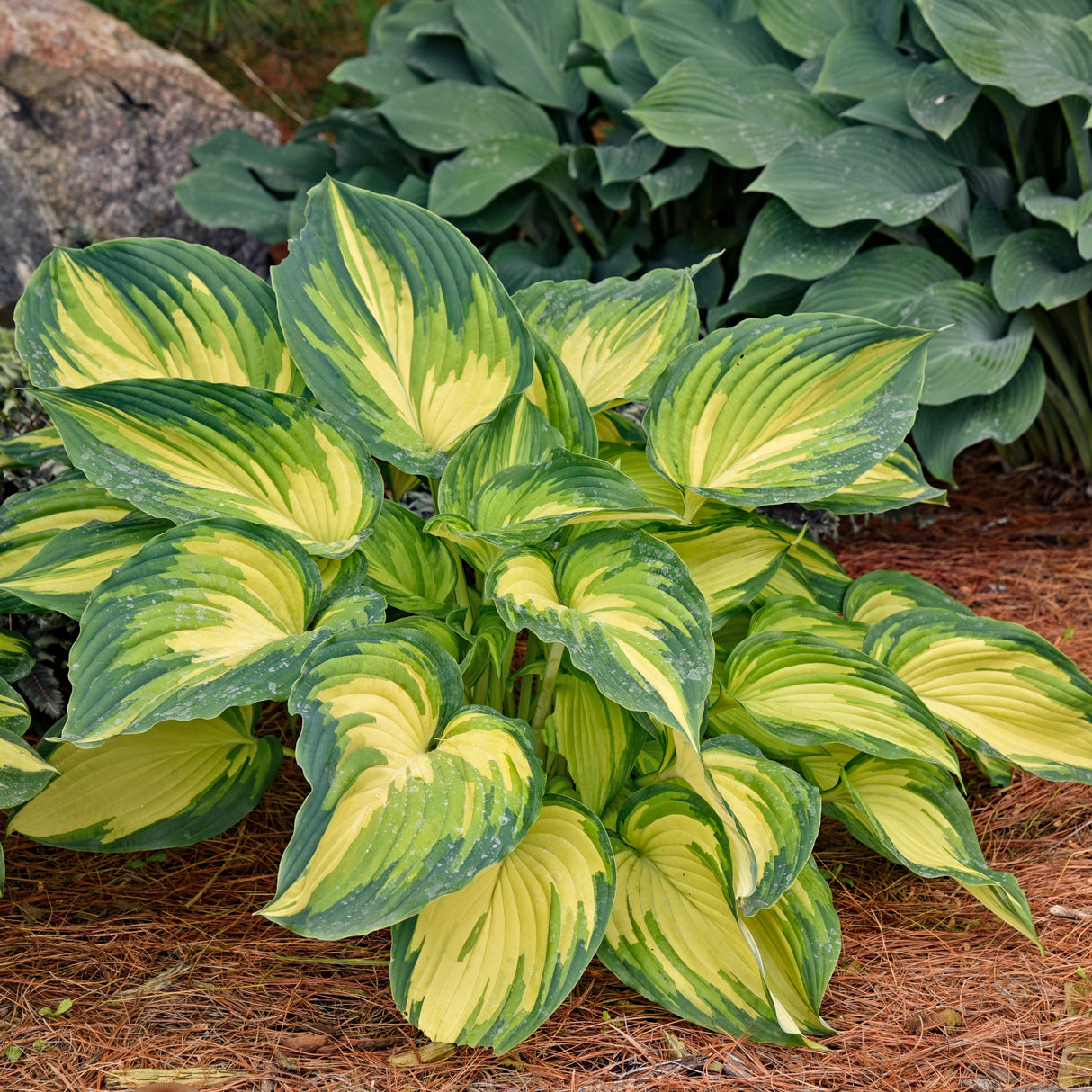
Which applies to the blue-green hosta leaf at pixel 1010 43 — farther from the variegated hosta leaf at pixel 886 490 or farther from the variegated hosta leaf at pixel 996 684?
the variegated hosta leaf at pixel 996 684

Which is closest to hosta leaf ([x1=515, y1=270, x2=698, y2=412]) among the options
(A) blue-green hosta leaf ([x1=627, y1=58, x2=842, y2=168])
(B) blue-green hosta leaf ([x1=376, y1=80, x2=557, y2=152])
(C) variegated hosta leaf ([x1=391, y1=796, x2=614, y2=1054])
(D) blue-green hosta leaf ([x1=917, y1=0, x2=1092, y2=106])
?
(C) variegated hosta leaf ([x1=391, y1=796, x2=614, y2=1054])

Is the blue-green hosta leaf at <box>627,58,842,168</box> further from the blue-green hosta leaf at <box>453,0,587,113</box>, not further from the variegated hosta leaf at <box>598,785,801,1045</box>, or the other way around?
the variegated hosta leaf at <box>598,785,801,1045</box>

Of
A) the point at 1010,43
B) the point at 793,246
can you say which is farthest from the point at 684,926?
the point at 1010,43

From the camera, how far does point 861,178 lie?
2598 mm

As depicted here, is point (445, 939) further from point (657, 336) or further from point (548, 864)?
point (657, 336)

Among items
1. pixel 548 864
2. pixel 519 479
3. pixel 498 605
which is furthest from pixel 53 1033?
pixel 519 479

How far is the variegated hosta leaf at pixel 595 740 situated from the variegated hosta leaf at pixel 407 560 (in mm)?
258

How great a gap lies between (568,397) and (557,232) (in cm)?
190

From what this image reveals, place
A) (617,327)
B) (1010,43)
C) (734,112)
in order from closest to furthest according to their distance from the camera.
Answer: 1. (617,327)
2. (1010,43)
3. (734,112)

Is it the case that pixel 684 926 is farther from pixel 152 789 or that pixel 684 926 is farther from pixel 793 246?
pixel 793 246

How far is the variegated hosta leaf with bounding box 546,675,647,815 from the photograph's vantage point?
5.09 feet

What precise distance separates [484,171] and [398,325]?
4.94 ft

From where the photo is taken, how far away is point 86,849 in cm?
156

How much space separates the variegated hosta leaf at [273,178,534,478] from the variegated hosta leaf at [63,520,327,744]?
0.86 ft
